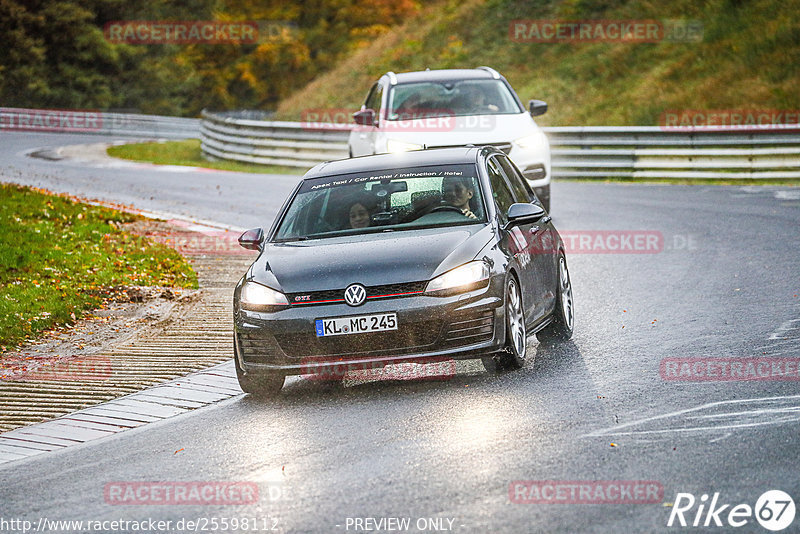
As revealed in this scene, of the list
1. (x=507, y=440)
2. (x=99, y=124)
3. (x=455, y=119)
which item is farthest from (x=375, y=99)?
(x=99, y=124)

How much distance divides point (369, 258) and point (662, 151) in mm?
16381

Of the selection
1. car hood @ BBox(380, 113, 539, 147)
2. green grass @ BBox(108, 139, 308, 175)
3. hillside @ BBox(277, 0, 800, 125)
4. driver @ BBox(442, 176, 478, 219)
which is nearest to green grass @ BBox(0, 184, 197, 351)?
car hood @ BBox(380, 113, 539, 147)

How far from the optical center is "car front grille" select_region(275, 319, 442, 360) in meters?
8.38

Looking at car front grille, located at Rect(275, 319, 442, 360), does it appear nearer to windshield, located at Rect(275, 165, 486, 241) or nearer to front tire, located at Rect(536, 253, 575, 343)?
windshield, located at Rect(275, 165, 486, 241)

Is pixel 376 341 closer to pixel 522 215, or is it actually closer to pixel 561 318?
pixel 522 215

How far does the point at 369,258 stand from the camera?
870cm

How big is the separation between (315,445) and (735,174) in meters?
17.3

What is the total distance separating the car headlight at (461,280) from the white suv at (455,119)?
7706mm

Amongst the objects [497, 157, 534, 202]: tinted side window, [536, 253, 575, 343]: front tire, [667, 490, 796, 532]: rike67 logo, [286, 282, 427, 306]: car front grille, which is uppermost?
[667, 490, 796, 532]: rike67 logo

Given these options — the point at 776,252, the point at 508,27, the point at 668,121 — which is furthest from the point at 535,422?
the point at 508,27

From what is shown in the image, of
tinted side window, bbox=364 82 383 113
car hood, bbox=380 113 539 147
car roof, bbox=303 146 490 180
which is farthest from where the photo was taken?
tinted side window, bbox=364 82 383 113

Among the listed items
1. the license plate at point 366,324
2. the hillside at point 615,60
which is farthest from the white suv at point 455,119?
the hillside at point 615,60

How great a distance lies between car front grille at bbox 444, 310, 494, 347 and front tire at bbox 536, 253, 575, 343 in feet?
5.98

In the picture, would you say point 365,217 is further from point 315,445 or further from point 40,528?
point 40,528
